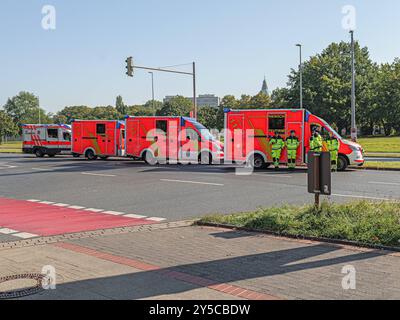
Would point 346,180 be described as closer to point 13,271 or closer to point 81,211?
point 81,211

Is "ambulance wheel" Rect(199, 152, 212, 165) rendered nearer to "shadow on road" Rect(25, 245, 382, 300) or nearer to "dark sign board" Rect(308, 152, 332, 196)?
"dark sign board" Rect(308, 152, 332, 196)

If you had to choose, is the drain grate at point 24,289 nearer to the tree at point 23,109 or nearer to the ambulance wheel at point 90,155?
the ambulance wheel at point 90,155

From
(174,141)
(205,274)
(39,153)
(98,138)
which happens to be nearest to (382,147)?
(174,141)

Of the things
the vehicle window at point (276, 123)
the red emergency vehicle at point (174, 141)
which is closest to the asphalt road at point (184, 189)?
the vehicle window at point (276, 123)

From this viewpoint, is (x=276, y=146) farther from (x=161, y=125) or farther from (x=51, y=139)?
(x=51, y=139)

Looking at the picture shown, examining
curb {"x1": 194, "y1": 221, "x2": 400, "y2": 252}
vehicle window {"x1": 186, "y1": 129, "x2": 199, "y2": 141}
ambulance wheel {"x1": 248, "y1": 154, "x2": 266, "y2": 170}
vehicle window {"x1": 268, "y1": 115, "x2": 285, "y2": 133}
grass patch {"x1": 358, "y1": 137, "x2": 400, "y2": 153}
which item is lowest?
curb {"x1": 194, "y1": 221, "x2": 400, "y2": 252}

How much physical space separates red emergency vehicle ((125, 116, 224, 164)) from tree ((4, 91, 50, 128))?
13899 centimetres

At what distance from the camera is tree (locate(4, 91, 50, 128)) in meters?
158

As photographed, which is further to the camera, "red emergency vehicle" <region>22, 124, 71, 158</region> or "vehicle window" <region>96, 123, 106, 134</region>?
"red emergency vehicle" <region>22, 124, 71, 158</region>

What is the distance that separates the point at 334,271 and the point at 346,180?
11.7m

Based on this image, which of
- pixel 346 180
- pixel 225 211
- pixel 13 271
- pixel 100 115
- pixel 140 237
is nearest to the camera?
pixel 13 271

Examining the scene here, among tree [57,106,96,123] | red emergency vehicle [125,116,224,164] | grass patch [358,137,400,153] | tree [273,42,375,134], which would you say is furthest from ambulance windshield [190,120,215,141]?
tree [57,106,96,123]

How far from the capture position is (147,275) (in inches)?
223
